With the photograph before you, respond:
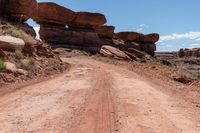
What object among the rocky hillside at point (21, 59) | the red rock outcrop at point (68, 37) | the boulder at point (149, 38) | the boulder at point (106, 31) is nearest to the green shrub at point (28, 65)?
the rocky hillside at point (21, 59)

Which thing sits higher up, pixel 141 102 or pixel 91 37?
pixel 91 37

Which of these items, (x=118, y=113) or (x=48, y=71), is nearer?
(x=118, y=113)

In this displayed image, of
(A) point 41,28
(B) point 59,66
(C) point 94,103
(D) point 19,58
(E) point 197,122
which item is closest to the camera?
(E) point 197,122

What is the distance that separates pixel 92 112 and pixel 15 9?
1773 cm

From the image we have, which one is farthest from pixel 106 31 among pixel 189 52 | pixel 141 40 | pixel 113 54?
pixel 189 52

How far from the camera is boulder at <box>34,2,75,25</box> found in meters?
39.4

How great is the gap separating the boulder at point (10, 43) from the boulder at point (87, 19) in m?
23.1

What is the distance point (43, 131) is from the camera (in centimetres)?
696

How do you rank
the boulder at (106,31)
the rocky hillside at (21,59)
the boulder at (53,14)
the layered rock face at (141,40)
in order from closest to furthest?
1. the rocky hillside at (21,59)
2. the boulder at (53,14)
3. the boulder at (106,31)
4. the layered rock face at (141,40)

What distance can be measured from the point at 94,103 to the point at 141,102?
142cm

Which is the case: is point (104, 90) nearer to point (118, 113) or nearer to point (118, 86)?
point (118, 86)

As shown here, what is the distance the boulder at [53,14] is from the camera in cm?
3941

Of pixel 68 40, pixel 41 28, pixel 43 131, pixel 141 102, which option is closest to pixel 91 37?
pixel 68 40

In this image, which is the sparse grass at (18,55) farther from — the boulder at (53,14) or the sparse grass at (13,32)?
the boulder at (53,14)
